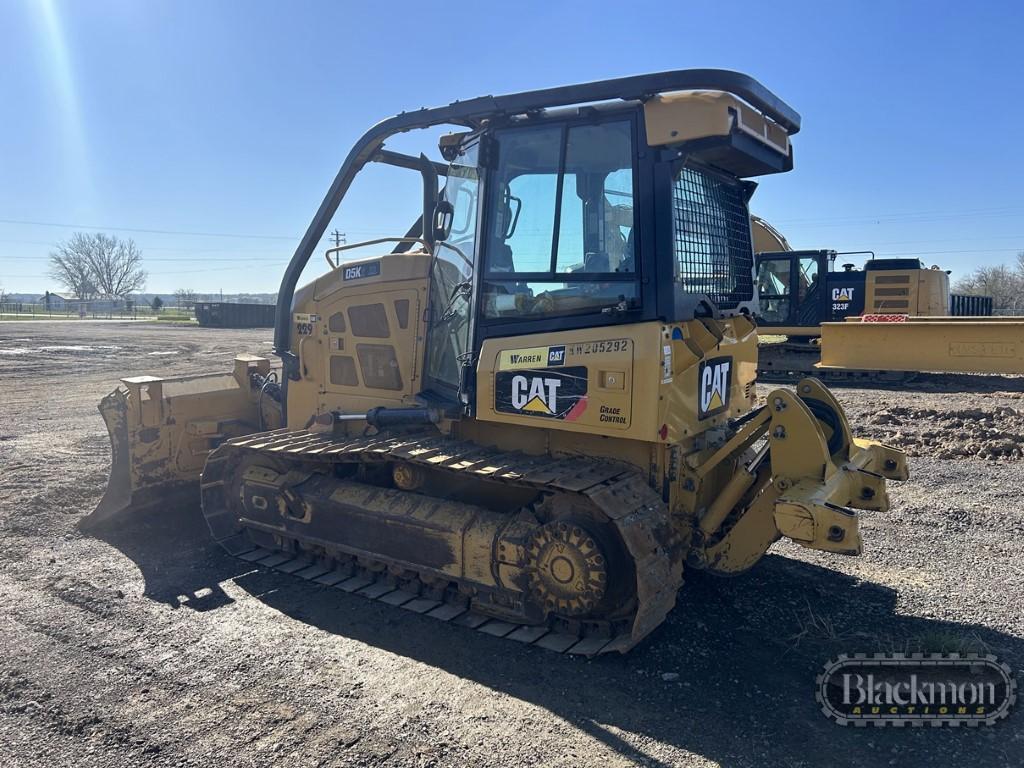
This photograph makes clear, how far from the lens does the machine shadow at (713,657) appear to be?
3227mm

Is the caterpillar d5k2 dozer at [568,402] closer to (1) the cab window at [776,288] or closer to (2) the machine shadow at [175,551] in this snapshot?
(2) the machine shadow at [175,551]

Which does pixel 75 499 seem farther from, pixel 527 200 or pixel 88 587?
pixel 527 200

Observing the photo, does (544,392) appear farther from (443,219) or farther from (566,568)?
(443,219)

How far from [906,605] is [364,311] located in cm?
419

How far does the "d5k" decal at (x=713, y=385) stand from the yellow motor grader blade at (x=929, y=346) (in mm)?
11320

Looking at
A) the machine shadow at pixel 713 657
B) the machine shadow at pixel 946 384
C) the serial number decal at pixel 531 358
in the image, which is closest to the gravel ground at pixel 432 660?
the machine shadow at pixel 713 657

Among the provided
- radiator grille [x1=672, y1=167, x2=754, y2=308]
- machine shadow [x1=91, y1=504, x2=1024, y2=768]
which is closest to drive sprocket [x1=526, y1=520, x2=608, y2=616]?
machine shadow [x1=91, y1=504, x2=1024, y2=768]

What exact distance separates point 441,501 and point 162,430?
313cm

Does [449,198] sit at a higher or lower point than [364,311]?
higher

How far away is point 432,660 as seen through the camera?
399 centimetres

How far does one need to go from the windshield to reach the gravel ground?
1991mm

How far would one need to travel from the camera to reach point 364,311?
5578 mm

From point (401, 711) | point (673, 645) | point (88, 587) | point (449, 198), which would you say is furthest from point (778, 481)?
point (88, 587)

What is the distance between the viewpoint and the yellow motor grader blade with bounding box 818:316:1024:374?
13.4m
